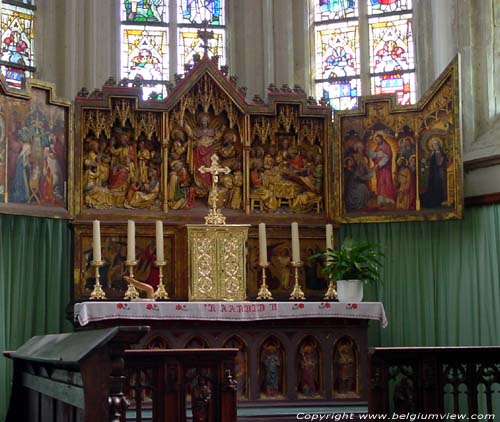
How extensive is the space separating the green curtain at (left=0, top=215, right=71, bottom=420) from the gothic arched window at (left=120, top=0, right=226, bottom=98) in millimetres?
3400

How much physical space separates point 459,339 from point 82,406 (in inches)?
320

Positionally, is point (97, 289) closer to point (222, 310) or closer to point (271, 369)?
point (222, 310)

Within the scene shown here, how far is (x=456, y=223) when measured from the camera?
39.9 ft

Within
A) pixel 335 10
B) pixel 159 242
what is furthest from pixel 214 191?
pixel 335 10

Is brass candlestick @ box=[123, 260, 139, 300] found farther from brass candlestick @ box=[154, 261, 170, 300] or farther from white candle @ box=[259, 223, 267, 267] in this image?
white candle @ box=[259, 223, 267, 267]

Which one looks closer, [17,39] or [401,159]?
[401,159]

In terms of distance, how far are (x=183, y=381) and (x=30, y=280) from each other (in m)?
5.51

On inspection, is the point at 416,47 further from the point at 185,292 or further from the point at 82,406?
the point at 82,406

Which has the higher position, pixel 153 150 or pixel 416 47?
pixel 416 47

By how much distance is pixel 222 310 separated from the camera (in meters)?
10.5

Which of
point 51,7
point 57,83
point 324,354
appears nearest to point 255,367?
point 324,354

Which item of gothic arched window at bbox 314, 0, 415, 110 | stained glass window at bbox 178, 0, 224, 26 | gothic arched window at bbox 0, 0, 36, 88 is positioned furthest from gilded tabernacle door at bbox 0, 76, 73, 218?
gothic arched window at bbox 314, 0, 415, 110

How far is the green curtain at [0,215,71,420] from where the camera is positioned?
11086 mm

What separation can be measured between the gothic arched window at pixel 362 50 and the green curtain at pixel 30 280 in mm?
4892
